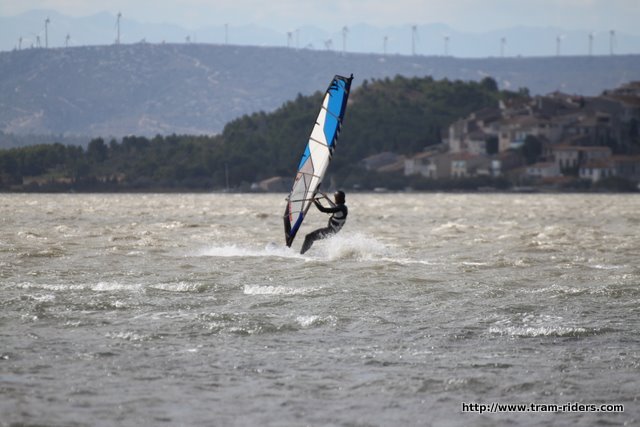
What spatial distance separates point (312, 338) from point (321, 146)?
39.0 feet

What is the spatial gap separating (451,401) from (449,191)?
170420 millimetres

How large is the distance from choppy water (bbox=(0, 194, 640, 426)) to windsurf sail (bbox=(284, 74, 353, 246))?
137 cm

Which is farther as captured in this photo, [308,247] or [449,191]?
[449,191]

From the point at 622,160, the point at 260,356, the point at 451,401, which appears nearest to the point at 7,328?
the point at 260,356

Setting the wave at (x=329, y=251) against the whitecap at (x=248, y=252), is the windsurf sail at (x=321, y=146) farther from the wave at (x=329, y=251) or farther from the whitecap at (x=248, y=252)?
the whitecap at (x=248, y=252)

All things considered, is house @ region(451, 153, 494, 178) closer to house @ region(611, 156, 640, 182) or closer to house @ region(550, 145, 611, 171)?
house @ region(550, 145, 611, 171)

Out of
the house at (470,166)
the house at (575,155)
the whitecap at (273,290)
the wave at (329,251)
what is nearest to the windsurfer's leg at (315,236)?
the wave at (329,251)

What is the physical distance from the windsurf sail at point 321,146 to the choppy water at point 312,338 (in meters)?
1.37

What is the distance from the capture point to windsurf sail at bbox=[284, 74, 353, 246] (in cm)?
2662

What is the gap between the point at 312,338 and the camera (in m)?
15.4

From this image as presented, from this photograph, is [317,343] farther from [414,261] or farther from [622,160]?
[622,160]

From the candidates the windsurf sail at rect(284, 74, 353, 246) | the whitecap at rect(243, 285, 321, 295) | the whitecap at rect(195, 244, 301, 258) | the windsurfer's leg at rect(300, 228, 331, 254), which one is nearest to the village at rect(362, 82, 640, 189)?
the whitecap at rect(195, 244, 301, 258)

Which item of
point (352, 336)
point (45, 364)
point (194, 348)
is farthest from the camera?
point (352, 336)

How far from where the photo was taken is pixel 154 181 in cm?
19975
